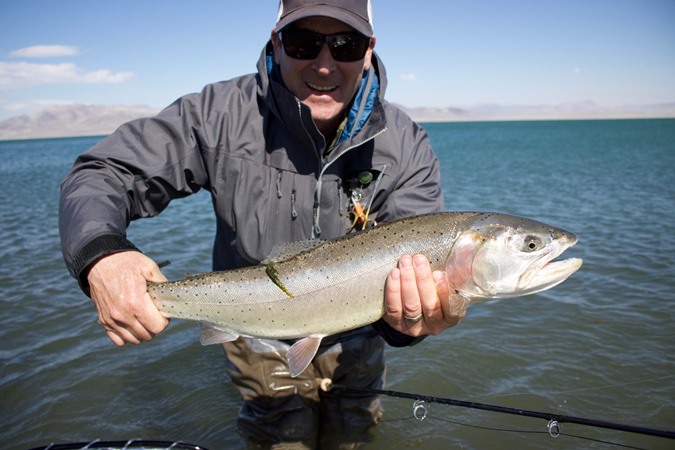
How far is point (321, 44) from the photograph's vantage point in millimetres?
3342

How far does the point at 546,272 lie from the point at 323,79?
6.53 feet

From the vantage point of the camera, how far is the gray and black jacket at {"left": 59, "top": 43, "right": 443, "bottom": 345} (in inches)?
132

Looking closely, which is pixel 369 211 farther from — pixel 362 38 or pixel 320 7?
pixel 320 7

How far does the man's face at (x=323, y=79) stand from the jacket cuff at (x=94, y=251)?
5.19ft

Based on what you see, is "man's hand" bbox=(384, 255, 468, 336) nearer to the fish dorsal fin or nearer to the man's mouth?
the fish dorsal fin

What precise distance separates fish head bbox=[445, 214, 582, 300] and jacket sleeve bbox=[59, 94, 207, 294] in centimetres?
195

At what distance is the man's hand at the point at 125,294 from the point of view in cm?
260

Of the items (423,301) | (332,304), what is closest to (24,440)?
(332,304)

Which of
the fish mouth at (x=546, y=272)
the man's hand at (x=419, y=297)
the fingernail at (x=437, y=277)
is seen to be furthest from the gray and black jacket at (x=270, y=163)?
the fish mouth at (x=546, y=272)

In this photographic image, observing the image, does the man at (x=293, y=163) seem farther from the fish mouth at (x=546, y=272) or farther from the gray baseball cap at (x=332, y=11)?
the fish mouth at (x=546, y=272)

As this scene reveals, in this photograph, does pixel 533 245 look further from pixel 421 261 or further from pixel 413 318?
pixel 413 318

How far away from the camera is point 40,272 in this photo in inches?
411

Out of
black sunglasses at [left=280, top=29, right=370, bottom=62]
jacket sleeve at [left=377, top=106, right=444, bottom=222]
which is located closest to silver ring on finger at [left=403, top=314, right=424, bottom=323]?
jacket sleeve at [left=377, top=106, right=444, bottom=222]

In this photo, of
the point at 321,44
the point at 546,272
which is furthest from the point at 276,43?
the point at 546,272
